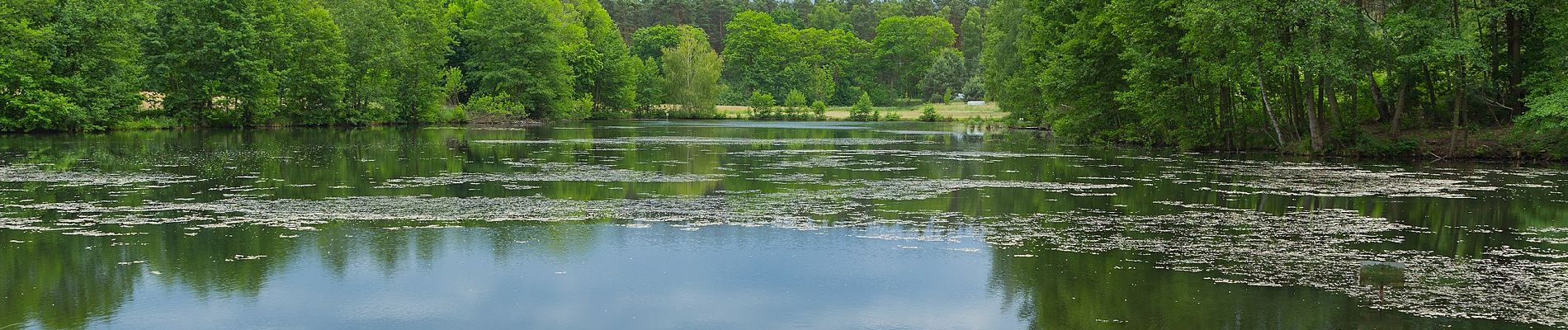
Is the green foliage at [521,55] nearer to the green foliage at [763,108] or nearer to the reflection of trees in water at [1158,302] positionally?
the green foliage at [763,108]

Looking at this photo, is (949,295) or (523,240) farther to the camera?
(523,240)

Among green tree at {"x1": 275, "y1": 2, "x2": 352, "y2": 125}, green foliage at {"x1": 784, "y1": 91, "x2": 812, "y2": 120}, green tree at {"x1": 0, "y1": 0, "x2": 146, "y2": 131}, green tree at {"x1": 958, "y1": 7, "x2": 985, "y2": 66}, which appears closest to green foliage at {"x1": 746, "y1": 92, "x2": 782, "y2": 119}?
green foliage at {"x1": 784, "y1": 91, "x2": 812, "y2": 120}

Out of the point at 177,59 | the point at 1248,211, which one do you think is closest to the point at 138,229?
the point at 1248,211

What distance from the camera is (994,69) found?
5538 centimetres

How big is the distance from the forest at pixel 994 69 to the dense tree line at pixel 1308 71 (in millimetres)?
69

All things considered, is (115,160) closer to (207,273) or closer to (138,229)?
(138,229)

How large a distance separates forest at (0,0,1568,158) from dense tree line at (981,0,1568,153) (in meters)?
0.07

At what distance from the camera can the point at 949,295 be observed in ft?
29.2

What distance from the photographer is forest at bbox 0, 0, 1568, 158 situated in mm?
25203

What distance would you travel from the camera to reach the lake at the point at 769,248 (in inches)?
321


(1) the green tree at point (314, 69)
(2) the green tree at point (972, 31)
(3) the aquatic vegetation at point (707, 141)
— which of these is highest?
(2) the green tree at point (972, 31)

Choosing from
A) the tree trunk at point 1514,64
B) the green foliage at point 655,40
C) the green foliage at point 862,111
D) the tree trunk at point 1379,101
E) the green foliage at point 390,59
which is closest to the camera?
the tree trunk at point 1514,64

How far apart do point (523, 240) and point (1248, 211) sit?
9.28 m

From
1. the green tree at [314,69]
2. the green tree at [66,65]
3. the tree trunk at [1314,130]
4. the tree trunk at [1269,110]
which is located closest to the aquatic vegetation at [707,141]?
the tree trunk at [1269,110]
